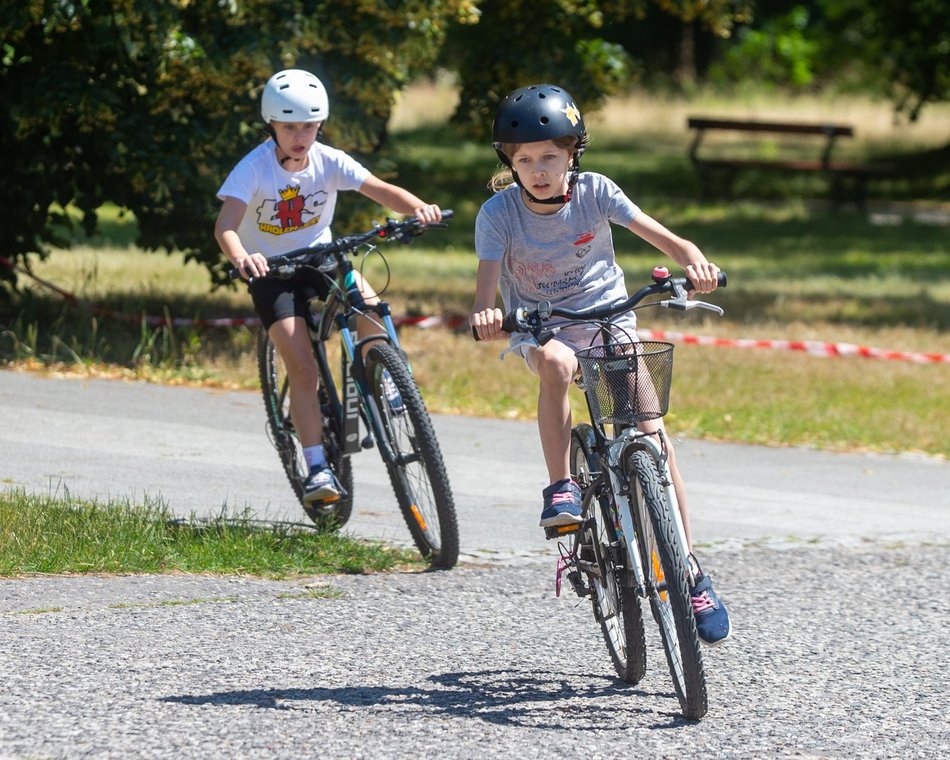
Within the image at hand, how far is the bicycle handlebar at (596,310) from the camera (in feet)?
15.3

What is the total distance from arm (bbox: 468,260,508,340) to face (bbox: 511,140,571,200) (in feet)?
0.86

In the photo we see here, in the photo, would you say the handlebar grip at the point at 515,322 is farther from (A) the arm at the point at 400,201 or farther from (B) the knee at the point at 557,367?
(A) the arm at the point at 400,201

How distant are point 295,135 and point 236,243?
19.7 inches

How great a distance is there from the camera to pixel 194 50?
416 inches

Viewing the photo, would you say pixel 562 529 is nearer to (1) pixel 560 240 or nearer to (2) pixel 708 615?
(2) pixel 708 615

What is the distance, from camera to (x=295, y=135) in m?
6.42

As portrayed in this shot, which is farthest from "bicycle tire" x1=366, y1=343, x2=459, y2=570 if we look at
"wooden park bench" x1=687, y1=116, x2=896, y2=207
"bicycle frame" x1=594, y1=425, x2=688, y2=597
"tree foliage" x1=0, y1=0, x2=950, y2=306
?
"wooden park bench" x1=687, y1=116, x2=896, y2=207

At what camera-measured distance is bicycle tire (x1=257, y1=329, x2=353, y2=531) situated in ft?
21.9

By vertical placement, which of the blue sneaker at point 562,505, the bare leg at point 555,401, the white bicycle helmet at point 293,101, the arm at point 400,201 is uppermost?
the white bicycle helmet at point 293,101

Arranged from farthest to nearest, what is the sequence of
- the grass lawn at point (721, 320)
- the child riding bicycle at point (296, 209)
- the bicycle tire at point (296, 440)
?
the grass lawn at point (721, 320) < the bicycle tire at point (296, 440) < the child riding bicycle at point (296, 209)

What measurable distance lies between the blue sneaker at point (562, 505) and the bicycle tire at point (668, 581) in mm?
359

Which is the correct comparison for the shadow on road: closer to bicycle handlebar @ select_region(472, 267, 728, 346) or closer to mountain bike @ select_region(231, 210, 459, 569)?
bicycle handlebar @ select_region(472, 267, 728, 346)

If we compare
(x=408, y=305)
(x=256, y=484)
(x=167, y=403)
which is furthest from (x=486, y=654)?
(x=408, y=305)

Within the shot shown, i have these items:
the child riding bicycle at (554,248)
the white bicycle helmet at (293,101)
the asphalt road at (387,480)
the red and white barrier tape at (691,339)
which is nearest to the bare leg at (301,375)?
the asphalt road at (387,480)
